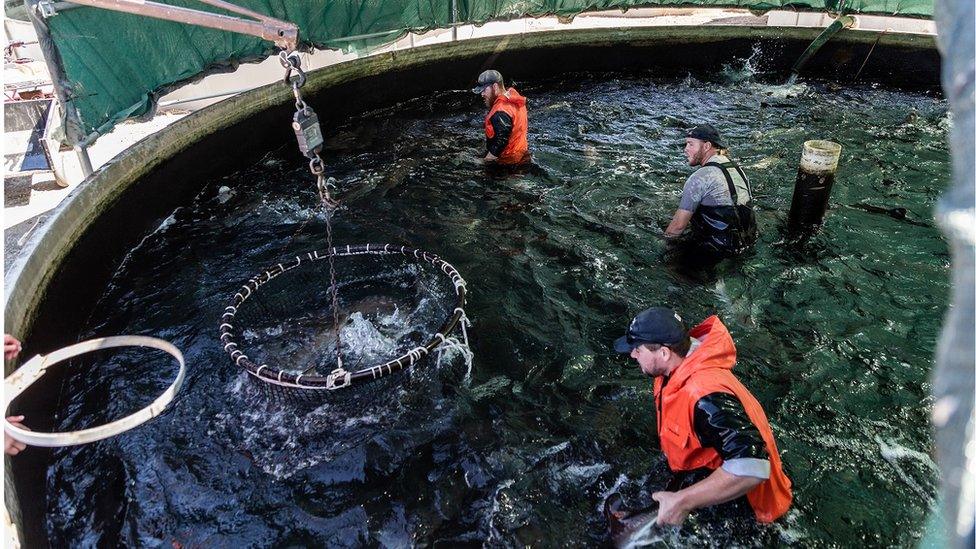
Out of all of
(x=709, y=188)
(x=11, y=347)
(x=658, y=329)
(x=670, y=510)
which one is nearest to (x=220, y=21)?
(x=11, y=347)

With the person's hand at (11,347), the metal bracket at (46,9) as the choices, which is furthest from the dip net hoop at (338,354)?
the metal bracket at (46,9)

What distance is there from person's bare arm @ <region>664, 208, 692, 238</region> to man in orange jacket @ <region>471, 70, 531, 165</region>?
2.52m

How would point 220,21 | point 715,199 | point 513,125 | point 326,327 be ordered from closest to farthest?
point 220,21 < point 326,327 < point 715,199 < point 513,125

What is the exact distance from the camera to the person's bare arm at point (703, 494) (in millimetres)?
3193

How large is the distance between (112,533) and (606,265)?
4.83 metres

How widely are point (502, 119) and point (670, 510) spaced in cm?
559

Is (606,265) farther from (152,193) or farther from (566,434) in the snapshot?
(152,193)

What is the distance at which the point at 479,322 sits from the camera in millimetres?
5793

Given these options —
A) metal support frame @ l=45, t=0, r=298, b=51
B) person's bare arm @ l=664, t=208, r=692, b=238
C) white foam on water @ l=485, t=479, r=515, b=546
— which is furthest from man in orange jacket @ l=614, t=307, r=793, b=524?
metal support frame @ l=45, t=0, r=298, b=51

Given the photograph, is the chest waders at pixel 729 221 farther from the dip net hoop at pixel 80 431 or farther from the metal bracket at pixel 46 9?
the metal bracket at pixel 46 9

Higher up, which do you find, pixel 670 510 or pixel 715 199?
pixel 715 199

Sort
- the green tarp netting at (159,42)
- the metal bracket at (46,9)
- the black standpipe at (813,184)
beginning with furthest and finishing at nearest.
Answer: the black standpipe at (813,184) < the green tarp netting at (159,42) < the metal bracket at (46,9)

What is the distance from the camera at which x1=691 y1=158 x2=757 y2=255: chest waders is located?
597 cm

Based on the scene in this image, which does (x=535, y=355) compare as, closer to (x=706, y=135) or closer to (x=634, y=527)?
(x=634, y=527)
